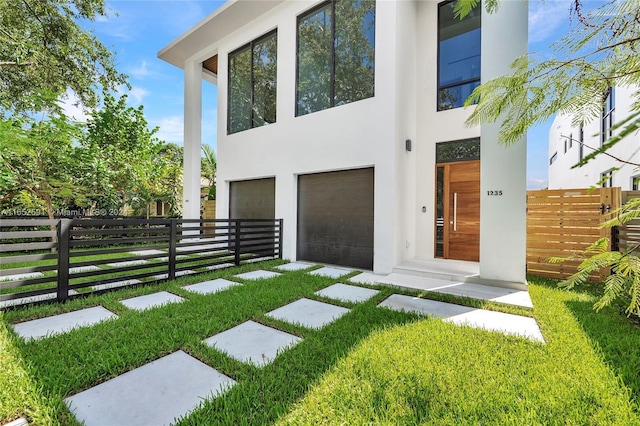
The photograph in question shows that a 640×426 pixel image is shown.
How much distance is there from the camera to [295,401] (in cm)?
182

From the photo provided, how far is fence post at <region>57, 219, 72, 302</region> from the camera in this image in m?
3.62

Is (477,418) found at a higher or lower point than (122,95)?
lower

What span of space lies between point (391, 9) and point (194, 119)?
673 cm

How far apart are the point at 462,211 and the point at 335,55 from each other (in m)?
4.49

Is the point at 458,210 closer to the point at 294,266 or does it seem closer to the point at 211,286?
the point at 294,266

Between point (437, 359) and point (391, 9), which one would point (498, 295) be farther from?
point (391, 9)

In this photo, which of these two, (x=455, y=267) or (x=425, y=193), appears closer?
(x=455, y=267)

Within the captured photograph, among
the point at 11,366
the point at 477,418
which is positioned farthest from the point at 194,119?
the point at 477,418

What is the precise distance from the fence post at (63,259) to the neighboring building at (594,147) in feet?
17.3

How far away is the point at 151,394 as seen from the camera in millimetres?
1896

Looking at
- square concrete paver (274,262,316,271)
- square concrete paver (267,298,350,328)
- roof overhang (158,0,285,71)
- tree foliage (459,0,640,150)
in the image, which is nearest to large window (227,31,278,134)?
roof overhang (158,0,285,71)

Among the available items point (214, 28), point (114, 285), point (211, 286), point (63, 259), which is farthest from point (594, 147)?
point (214, 28)

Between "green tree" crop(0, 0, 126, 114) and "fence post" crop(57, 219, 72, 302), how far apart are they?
A: 4.60 m

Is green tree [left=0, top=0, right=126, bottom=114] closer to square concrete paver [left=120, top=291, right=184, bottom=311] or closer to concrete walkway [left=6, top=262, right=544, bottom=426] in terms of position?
square concrete paver [left=120, top=291, right=184, bottom=311]
